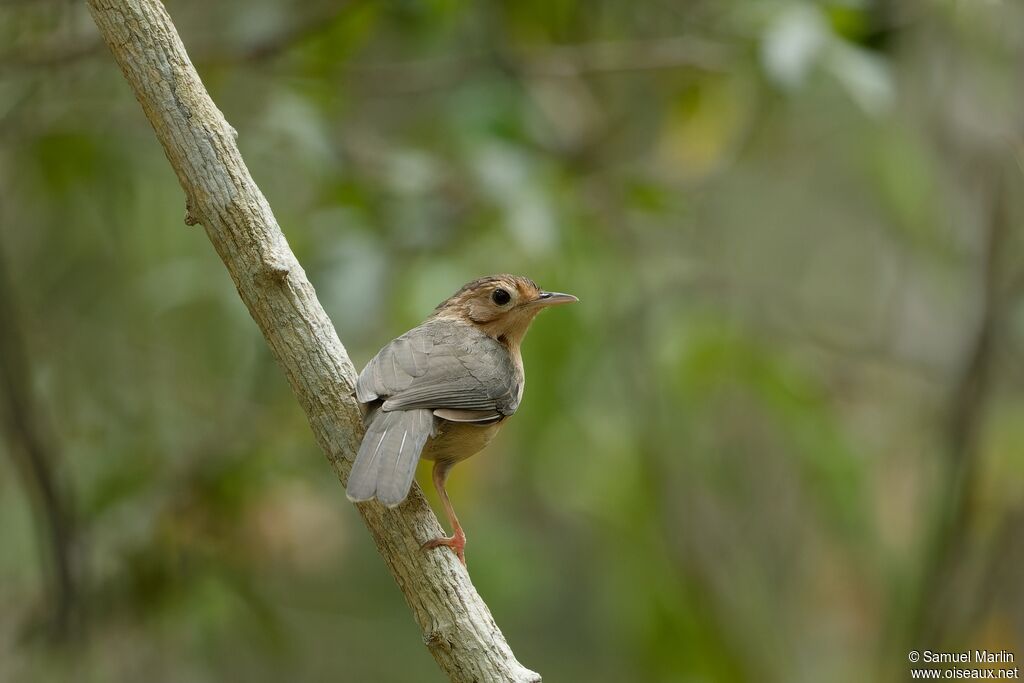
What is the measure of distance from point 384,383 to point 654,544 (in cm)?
283

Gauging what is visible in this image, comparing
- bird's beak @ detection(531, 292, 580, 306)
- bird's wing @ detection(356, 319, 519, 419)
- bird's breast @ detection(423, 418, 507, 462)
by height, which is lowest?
bird's breast @ detection(423, 418, 507, 462)

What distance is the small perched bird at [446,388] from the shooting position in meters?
2.96

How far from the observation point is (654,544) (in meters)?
5.73

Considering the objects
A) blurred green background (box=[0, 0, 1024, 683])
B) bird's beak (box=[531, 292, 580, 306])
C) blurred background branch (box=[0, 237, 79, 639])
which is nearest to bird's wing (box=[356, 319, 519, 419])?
bird's beak (box=[531, 292, 580, 306])

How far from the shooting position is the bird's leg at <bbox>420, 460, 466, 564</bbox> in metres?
2.96

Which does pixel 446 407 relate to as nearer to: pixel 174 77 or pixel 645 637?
pixel 174 77

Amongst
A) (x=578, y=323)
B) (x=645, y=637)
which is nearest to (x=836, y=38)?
(x=578, y=323)

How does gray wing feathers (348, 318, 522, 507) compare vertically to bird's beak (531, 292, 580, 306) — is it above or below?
below

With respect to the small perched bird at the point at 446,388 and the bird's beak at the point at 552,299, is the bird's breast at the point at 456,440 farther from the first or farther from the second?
the bird's beak at the point at 552,299

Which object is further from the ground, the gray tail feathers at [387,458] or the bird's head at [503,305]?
the bird's head at [503,305]

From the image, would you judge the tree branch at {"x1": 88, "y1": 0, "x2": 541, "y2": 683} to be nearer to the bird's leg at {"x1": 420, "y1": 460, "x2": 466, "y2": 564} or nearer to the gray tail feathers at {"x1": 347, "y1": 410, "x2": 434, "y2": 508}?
the bird's leg at {"x1": 420, "y1": 460, "x2": 466, "y2": 564}

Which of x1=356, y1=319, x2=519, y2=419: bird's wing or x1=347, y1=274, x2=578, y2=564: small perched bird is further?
x1=356, y1=319, x2=519, y2=419: bird's wing

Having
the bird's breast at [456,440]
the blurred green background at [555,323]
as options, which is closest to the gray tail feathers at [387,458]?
the bird's breast at [456,440]

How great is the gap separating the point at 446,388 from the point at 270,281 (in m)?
0.81
